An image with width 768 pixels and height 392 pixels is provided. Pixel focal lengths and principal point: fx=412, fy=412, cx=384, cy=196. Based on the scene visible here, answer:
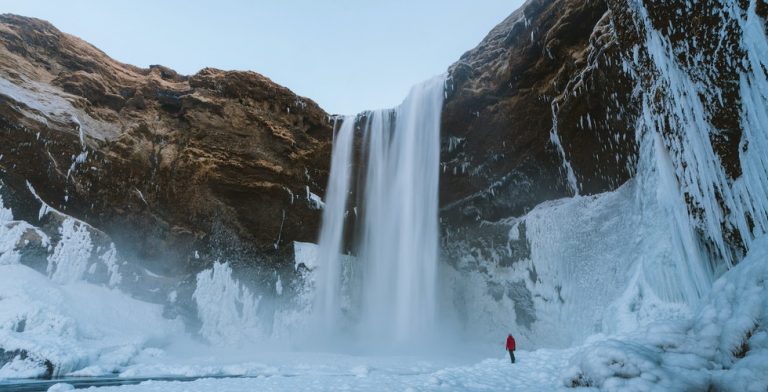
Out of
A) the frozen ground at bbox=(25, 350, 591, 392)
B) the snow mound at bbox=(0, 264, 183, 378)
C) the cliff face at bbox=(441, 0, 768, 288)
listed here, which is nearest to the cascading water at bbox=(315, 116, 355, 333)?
the cliff face at bbox=(441, 0, 768, 288)

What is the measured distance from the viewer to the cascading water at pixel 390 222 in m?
19.4

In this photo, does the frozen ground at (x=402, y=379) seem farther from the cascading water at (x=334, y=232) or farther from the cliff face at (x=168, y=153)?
the cliff face at (x=168, y=153)

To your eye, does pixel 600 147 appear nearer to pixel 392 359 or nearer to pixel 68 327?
pixel 392 359

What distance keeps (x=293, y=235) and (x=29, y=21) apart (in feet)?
48.1

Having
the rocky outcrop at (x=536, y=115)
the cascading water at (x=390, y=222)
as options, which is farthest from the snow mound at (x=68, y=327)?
the rocky outcrop at (x=536, y=115)

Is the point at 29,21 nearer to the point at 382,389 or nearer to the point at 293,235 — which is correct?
the point at 293,235

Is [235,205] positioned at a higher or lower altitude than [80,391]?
higher

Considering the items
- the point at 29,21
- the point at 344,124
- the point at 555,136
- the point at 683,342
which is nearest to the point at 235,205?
the point at 344,124

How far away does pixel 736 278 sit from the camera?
5020 millimetres

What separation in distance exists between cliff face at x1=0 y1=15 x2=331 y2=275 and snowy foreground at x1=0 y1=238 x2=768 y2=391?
140 inches

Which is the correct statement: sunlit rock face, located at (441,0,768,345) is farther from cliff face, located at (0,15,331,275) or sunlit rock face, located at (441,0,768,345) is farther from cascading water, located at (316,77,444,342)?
cliff face, located at (0,15,331,275)

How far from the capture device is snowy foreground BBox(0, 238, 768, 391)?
450cm

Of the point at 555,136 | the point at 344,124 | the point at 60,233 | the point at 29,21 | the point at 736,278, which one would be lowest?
the point at 736,278

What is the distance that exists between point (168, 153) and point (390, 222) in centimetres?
1096
